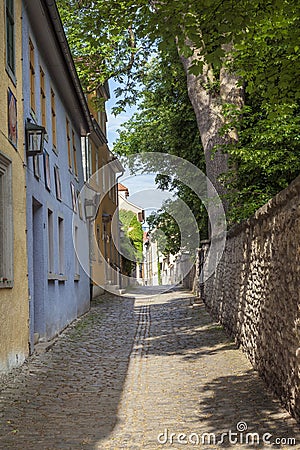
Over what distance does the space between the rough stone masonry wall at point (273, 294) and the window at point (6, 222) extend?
3213 millimetres

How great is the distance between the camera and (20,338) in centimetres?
955

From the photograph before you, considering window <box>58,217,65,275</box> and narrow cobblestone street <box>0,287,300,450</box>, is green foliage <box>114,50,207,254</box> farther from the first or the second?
narrow cobblestone street <box>0,287,300,450</box>

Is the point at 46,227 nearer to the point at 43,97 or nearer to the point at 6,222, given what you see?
the point at 43,97

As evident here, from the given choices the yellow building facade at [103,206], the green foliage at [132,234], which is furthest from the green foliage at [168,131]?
the green foliage at [132,234]

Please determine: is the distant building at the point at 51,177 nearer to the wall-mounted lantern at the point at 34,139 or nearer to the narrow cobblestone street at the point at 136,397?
the wall-mounted lantern at the point at 34,139

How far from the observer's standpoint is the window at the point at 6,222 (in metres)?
8.86

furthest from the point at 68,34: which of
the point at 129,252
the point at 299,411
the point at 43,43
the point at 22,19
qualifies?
the point at 129,252

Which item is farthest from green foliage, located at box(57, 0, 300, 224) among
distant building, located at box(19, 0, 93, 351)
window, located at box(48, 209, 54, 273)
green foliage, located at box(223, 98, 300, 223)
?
window, located at box(48, 209, 54, 273)

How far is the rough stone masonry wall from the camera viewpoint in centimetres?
611

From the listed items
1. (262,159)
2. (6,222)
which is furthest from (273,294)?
(262,159)

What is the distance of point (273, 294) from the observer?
289 inches

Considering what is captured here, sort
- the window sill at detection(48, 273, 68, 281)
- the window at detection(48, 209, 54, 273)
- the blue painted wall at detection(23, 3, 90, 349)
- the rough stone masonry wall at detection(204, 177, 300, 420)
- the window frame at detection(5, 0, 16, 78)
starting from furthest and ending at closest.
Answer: the window at detection(48, 209, 54, 273) < the window sill at detection(48, 273, 68, 281) < the blue painted wall at detection(23, 3, 90, 349) < the window frame at detection(5, 0, 16, 78) < the rough stone masonry wall at detection(204, 177, 300, 420)

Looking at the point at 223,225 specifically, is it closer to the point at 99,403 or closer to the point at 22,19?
the point at 22,19

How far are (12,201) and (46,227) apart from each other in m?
3.82
